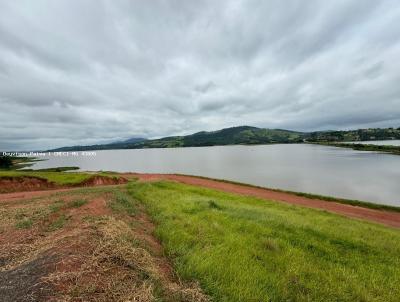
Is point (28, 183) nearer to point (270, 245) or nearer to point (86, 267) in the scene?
point (86, 267)

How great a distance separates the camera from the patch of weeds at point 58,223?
9.12 metres

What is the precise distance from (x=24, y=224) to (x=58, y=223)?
146cm

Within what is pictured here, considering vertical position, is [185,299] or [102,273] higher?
[102,273]

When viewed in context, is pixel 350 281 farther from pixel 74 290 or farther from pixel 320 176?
pixel 320 176

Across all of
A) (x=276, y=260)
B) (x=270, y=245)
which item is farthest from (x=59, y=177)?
(x=276, y=260)

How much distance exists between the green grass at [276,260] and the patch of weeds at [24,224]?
17.6 feet

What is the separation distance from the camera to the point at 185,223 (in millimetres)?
10625

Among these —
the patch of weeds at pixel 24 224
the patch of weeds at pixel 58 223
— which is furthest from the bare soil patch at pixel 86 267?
the patch of weeds at pixel 24 224

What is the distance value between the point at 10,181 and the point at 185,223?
107 ft

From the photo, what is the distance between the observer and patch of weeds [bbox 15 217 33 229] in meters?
9.49

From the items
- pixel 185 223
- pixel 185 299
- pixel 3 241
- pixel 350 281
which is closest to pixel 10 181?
pixel 3 241

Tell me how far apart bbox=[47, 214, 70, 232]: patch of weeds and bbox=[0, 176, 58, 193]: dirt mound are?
2663 centimetres

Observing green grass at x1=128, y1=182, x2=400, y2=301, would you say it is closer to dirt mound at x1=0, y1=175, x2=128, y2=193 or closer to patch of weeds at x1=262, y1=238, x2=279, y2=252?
patch of weeds at x1=262, y1=238, x2=279, y2=252

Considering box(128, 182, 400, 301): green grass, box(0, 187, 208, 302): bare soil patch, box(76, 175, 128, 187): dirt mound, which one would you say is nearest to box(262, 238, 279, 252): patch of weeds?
box(128, 182, 400, 301): green grass
